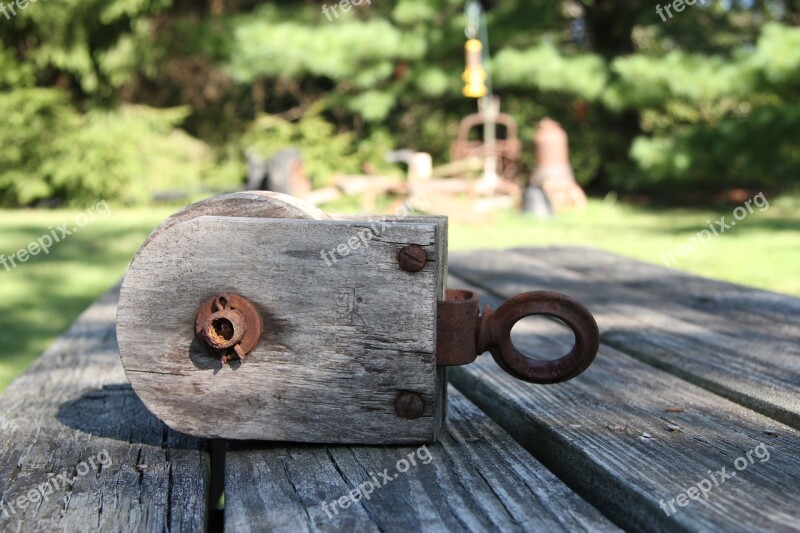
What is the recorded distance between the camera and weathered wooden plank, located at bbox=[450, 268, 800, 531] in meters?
0.92

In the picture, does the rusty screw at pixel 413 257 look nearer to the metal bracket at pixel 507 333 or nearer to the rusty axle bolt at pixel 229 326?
the metal bracket at pixel 507 333

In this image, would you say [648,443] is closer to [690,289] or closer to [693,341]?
[693,341]

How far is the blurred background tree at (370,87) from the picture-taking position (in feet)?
32.8

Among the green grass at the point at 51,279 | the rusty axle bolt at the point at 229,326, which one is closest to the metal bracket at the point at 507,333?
the rusty axle bolt at the point at 229,326

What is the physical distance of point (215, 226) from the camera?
121cm

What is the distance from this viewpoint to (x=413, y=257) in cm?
118

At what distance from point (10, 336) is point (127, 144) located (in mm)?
7945

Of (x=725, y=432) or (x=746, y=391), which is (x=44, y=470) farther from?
(x=746, y=391)

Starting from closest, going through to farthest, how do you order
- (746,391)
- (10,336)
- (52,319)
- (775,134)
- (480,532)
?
(480,532) → (746,391) → (10,336) → (52,319) → (775,134)

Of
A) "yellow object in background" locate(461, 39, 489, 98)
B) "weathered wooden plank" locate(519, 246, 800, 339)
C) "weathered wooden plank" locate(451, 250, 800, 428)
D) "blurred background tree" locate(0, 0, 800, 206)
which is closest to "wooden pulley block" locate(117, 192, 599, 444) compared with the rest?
"weathered wooden plank" locate(451, 250, 800, 428)

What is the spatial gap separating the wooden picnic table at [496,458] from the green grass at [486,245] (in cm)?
222

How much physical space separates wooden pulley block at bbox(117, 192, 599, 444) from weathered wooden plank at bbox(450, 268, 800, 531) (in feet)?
0.38

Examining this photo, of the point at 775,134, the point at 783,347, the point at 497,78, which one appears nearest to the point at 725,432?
the point at 783,347

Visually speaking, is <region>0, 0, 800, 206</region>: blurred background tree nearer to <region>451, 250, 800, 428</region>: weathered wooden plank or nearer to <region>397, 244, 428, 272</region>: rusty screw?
<region>451, 250, 800, 428</region>: weathered wooden plank
